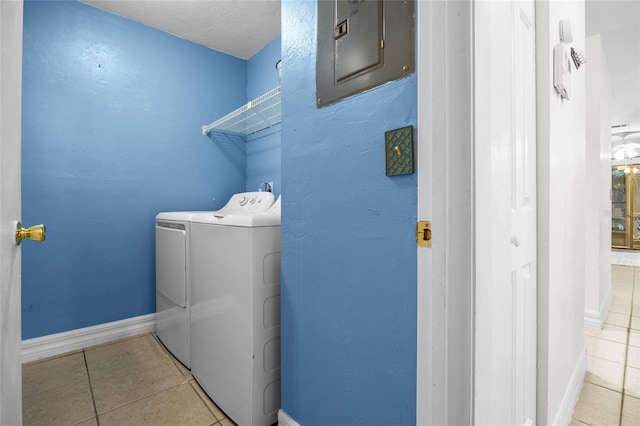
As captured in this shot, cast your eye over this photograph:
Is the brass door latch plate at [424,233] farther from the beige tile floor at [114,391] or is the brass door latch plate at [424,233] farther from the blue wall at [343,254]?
the beige tile floor at [114,391]

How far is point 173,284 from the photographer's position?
1.92 m

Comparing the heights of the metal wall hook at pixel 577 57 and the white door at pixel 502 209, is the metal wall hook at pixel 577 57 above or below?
above

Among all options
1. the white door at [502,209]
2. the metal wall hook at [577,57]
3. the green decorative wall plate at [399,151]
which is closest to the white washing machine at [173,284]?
the green decorative wall plate at [399,151]

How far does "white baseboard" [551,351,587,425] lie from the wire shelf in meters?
2.22

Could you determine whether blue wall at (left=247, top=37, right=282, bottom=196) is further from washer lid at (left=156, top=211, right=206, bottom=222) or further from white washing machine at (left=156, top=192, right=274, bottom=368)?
washer lid at (left=156, top=211, right=206, bottom=222)

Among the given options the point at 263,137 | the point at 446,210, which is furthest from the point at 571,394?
the point at 263,137

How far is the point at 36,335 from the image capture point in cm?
191

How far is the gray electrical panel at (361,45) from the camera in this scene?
824 mm

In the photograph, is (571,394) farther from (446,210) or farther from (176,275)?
(176,275)

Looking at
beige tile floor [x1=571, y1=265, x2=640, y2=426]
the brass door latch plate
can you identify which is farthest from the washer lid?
beige tile floor [x1=571, y1=265, x2=640, y2=426]

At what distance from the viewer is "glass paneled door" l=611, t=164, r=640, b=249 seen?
641cm

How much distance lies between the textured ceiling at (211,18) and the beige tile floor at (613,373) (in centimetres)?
299

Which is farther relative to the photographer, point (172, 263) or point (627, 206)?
point (627, 206)

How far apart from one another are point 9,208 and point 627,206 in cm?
951
